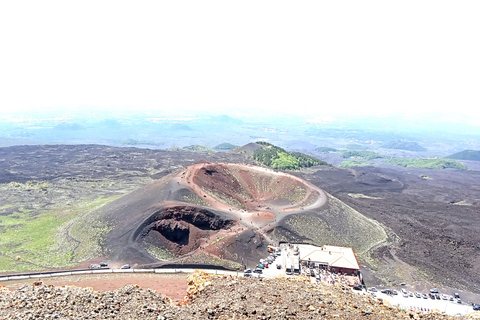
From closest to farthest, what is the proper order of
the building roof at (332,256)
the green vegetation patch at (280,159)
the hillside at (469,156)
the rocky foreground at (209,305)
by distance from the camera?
the rocky foreground at (209,305)
the building roof at (332,256)
the green vegetation patch at (280,159)
the hillside at (469,156)

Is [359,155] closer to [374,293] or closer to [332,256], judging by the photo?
[332,256]

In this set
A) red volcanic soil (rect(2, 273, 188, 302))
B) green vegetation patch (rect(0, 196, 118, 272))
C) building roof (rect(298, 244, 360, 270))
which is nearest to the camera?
red volcanic soil (rect(2, 273, 188, 302))

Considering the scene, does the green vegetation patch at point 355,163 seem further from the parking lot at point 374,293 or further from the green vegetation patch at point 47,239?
the green vegetation patch at point 47,239

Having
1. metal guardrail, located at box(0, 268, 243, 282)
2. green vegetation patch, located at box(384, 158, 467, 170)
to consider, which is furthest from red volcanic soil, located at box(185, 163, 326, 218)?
green vegetation patch, located at box(384, 158, 467, 170)

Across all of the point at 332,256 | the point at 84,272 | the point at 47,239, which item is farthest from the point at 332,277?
the point at 47,239

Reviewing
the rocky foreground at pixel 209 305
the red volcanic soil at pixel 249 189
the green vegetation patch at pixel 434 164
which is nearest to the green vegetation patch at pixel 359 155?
the green vegetation patch at pixel 434 164

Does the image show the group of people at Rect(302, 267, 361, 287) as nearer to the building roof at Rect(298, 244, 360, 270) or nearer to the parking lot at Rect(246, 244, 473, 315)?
the parking lot at Rect(246, 244, 473, 315)
